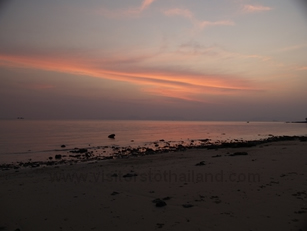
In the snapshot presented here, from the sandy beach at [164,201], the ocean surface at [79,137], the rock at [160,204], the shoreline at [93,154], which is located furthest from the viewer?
the ocean surface at [79,137]

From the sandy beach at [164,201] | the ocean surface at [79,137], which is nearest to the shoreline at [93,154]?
the ocean surface at [79,137]

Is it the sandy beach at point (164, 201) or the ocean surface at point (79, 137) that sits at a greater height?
the sandy beach at point (164, 201)

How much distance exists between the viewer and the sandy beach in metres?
6.85

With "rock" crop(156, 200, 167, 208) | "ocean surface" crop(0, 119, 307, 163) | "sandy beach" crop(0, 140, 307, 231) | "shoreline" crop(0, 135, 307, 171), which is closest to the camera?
"sandy beach" crop(0, 140, 307, 231)

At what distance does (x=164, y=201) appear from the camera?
8586 millimetres

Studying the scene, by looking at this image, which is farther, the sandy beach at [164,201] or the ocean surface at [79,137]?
the ocean surface at [79,137]

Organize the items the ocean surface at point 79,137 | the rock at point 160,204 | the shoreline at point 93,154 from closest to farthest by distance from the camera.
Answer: the rock at point 160,204, the shoreline at point 93,154, the ocean surface at point 79,137

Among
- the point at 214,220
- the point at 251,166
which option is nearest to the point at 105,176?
the point at 214,220

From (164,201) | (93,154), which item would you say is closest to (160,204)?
(164,201)

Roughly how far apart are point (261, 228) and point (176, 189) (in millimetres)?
4327

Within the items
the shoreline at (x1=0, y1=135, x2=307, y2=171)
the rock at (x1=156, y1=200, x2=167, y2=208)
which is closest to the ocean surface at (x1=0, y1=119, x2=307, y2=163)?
the shoreline at (x1=0, y1=135, x2=307, y2=171)

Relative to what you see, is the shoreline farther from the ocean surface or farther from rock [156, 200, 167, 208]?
rock [156, 200, 167, 208]

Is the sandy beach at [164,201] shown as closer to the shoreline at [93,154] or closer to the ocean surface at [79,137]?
the shoreline at [93,154]

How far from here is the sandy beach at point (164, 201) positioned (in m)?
6.85
